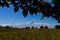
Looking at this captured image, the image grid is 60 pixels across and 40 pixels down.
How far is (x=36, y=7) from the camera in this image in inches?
247

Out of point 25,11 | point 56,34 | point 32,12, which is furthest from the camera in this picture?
point 56,34

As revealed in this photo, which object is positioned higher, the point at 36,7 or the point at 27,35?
the point at 36,7

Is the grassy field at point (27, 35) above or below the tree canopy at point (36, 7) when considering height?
below

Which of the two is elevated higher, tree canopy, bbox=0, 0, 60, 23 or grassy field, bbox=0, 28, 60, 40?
tree canopy, bbox=0, 0, 60, 23

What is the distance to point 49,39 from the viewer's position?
6027 mm

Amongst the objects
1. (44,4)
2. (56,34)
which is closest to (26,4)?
(44,4)

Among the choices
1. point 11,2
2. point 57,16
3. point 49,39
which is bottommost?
point 49,39

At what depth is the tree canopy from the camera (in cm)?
569

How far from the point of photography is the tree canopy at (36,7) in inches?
224

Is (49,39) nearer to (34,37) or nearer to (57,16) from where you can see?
(34,37)

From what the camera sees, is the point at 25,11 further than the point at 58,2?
No

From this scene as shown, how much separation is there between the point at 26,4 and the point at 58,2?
40.8 inches

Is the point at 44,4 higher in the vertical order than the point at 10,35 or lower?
higher

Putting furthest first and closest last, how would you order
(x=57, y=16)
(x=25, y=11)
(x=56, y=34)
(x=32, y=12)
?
(x=57, y=16) → (x=56, y=34) → (x=32, y=12) → (x=25, y=11)
